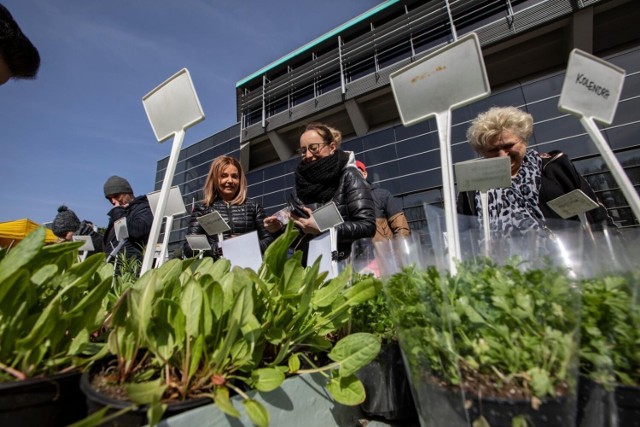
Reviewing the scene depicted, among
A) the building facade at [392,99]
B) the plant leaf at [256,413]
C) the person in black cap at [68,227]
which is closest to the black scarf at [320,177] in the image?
the plant leaf at [256,413]

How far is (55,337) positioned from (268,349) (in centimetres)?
31

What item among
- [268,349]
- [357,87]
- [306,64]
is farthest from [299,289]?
[306,64]

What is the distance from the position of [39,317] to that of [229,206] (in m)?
1.50

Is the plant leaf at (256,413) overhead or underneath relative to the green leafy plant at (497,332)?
underneath

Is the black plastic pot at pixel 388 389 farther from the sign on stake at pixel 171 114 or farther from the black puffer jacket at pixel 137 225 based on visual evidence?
the black puffer jacket at pixel 137 225

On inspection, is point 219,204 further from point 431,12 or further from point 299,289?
point 431,12

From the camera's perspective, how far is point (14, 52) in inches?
45.2

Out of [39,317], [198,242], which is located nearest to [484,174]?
[39,317]

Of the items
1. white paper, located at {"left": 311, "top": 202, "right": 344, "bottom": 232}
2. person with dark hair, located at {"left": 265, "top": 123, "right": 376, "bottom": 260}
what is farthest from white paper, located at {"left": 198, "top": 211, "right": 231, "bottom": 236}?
white paper, located at {"left": 311, "top": 202, "right": 344, "bottom": 232}

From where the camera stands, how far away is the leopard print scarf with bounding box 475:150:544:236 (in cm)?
136

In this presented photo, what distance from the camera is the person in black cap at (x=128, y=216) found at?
2334mm

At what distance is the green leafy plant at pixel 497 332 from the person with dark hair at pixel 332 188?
929mm

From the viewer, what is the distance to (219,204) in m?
1.88

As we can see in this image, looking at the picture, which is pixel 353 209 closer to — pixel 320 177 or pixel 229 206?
pixel 320 177
